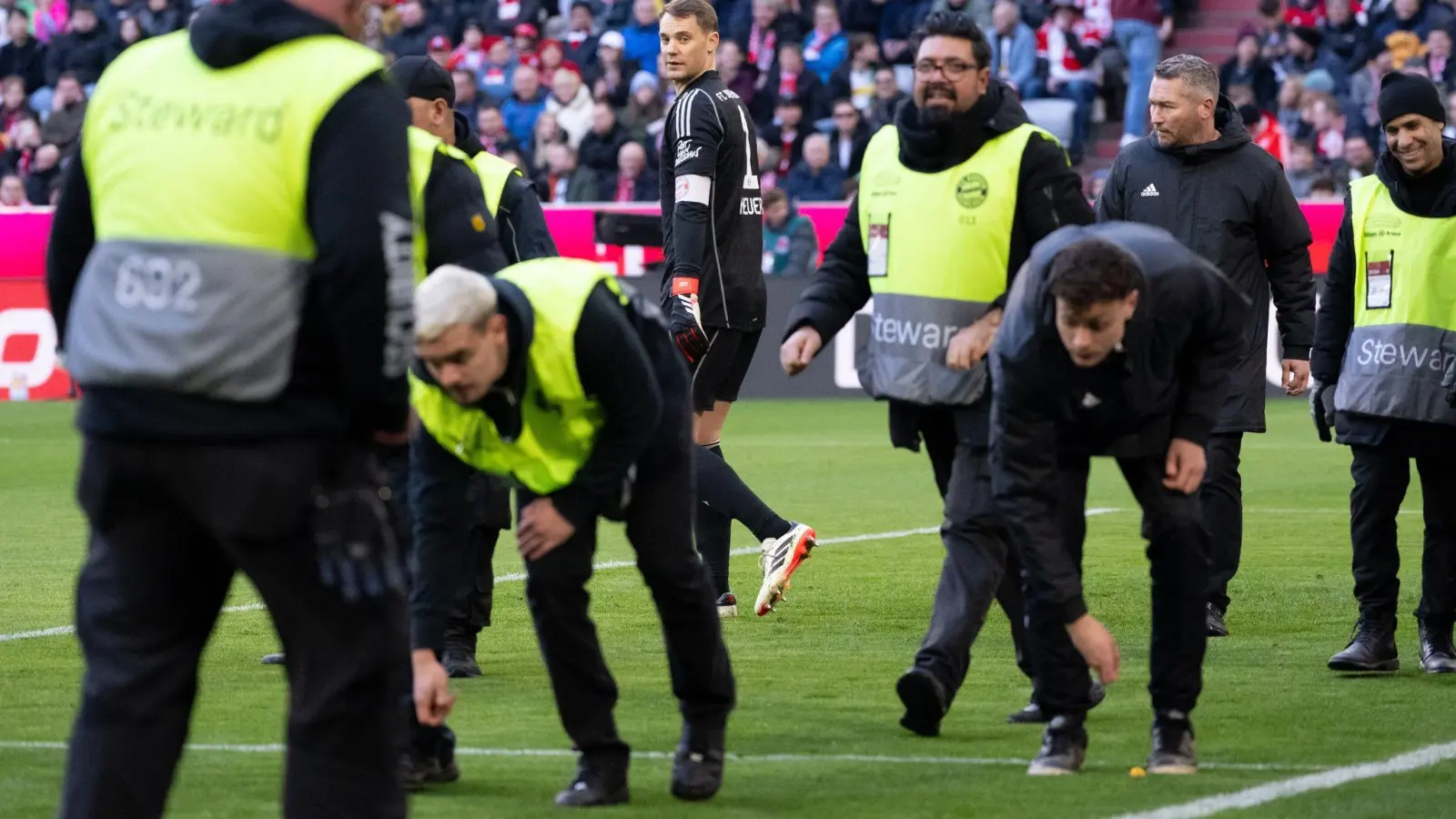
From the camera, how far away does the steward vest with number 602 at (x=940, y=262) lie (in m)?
6.85

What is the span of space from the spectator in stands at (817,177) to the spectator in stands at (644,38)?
10.8 feet

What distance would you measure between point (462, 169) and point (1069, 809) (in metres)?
2.67

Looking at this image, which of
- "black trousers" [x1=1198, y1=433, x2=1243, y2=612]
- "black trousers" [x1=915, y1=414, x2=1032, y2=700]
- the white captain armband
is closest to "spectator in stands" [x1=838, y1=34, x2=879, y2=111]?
the white captain armband

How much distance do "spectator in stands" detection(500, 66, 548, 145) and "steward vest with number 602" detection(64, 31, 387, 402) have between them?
21.4 meters

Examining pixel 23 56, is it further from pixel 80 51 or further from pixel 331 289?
pixel 331 289

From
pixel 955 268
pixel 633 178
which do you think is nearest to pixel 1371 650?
pixel 955 268

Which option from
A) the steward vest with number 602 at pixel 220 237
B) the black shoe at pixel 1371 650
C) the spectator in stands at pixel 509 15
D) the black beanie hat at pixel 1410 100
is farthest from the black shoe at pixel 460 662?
the spectator in stands at pixel 509 15

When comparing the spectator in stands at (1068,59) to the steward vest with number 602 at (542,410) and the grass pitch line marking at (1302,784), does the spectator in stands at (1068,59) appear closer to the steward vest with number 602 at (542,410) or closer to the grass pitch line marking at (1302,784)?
the grass pitch line marking at (1302,784)

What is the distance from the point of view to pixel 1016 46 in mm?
23516

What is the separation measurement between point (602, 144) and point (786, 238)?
3.43 meters

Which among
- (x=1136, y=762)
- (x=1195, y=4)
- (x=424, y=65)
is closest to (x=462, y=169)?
(x=424, y=65)

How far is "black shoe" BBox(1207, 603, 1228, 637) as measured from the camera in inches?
348

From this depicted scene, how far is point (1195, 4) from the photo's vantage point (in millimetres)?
25312

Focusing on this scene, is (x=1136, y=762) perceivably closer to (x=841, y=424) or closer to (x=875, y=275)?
(x=875, y=275)
